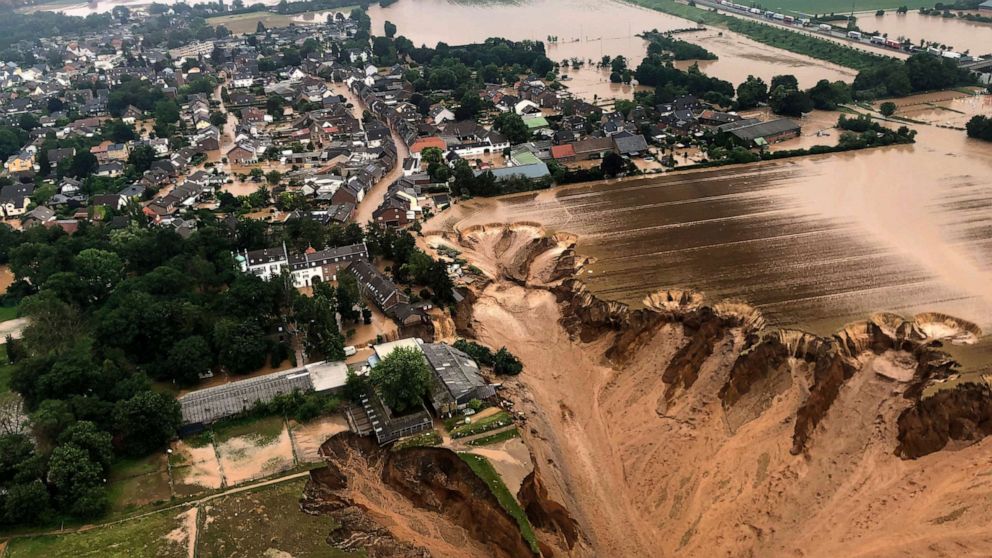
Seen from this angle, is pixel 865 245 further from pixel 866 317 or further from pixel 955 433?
pixel 955 433

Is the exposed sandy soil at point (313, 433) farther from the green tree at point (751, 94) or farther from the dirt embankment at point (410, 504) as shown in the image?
the green tree at point (751, 94)

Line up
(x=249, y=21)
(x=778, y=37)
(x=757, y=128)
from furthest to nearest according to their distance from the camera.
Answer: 1. (x=249, y=21)
2. (x=778, y=37)
3. (x=757, y=128)

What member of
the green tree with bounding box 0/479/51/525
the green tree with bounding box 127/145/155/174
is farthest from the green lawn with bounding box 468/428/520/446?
the green tree with bounding box 127/145/155/174

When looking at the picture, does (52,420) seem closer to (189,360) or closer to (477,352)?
(189,360)

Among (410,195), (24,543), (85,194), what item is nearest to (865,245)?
Result: (410,195)

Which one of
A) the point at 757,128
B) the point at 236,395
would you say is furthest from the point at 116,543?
the point at 757,128

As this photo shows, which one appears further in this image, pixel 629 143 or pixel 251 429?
pixel 629 143
